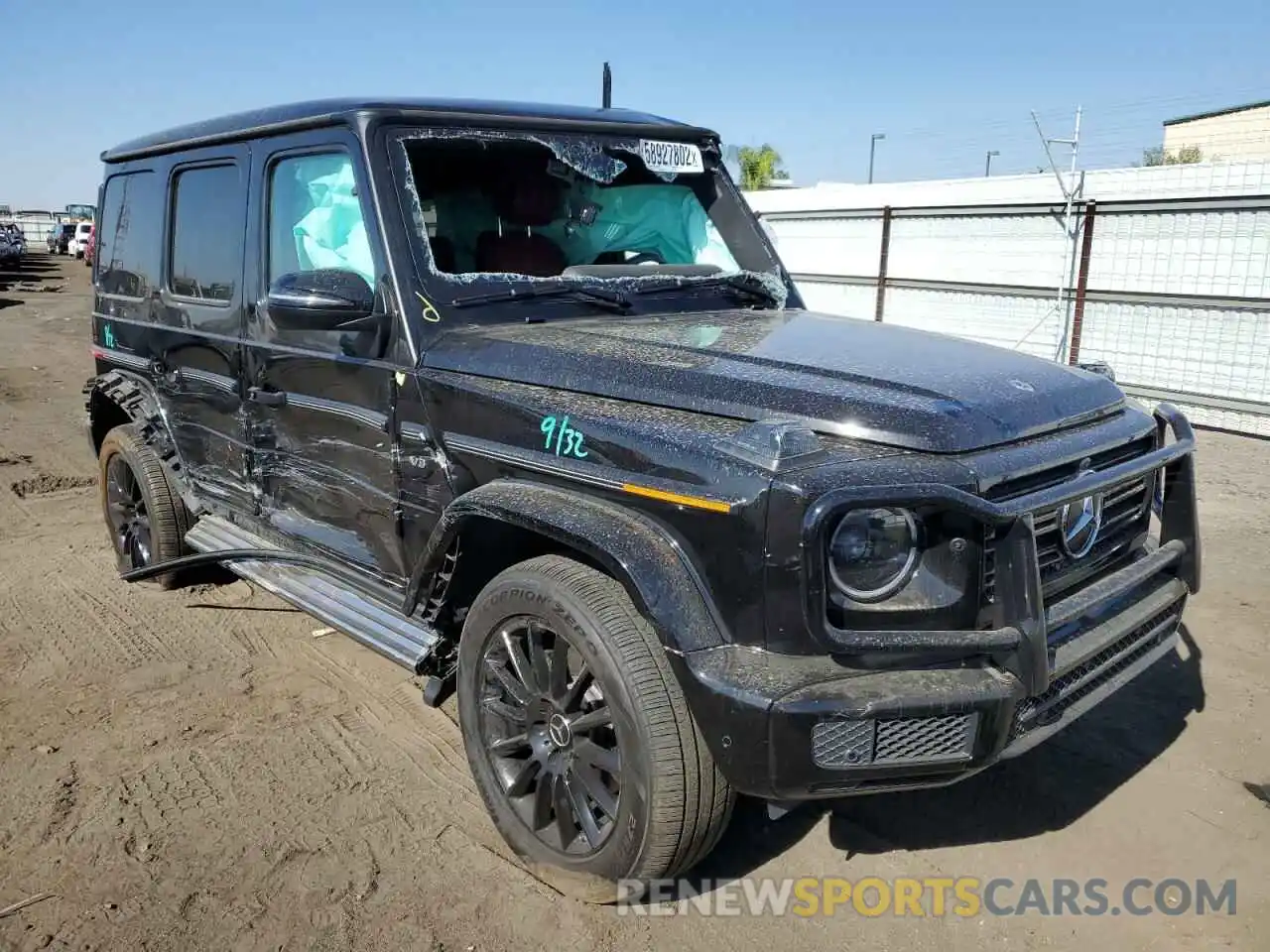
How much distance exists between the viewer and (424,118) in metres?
3.48

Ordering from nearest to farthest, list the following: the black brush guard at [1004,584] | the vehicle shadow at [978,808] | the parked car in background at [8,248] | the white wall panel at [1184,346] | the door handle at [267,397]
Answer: the black brush guard at [1004,584], the vehicle shadow at [978,808], the door handle at [267,397], the white wall panel at [1184,346], the parked car in background at [8,248]

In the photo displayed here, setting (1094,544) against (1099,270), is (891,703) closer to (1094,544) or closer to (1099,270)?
(1094,544)

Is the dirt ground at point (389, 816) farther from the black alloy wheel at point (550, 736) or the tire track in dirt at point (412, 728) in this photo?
the black alloy wheel at point (550, 736)

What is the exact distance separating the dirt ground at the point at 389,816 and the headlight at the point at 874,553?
1.02 metres

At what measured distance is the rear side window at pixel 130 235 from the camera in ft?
15.9

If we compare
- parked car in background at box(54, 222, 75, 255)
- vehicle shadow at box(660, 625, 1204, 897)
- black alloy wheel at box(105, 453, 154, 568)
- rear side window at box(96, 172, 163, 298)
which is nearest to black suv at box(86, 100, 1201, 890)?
rear side window at box(96, 172, 163, 298)

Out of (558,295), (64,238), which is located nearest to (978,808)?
(558,295)

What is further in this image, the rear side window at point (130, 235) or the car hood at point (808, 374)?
the rear side window at point (130, 235)

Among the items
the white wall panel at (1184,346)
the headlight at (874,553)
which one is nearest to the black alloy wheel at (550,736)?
the headlight at (874,553)

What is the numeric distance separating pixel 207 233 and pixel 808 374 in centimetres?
292

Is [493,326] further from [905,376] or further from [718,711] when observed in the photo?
[718,711]

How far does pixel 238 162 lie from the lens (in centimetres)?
408

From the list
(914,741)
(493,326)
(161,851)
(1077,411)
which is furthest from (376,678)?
(1077,411)

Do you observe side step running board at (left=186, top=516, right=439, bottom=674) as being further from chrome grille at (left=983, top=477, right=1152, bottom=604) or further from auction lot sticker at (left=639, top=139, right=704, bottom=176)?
auction lot sticker at (left=639, top=139, right=704, bottom=176)
